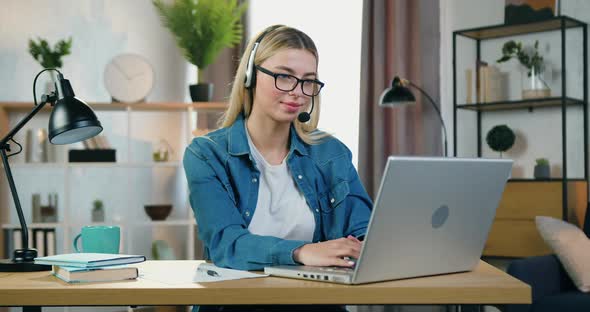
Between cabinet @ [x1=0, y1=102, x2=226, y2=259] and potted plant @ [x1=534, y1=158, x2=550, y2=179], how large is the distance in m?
1.88

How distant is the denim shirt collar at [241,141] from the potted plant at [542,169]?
2132 millimetres

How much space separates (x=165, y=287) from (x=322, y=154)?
0.74 meters

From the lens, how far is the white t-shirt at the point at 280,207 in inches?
74.2

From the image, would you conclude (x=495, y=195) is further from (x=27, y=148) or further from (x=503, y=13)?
(x=27, y=148)

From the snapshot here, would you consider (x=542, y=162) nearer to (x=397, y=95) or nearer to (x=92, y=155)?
(x=397, y=95)

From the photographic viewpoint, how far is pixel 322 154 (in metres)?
1.98

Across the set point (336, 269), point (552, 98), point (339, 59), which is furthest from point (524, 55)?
point (336, 269)

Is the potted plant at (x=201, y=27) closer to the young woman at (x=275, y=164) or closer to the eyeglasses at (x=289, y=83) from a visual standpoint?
the young woman at (x=275, y=164)

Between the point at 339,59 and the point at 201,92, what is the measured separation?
87 centimetres

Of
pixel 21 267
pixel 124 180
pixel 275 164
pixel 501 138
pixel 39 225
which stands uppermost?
pixel 501 138

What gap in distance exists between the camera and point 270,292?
132 centimetres

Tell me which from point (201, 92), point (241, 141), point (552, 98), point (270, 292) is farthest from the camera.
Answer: point (201, 92)

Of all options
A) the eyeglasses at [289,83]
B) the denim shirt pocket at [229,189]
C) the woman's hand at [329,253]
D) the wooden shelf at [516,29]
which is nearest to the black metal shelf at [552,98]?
the wooden shelf at [516,29]

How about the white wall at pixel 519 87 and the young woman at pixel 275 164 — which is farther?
the white wall at pixel 519 87
